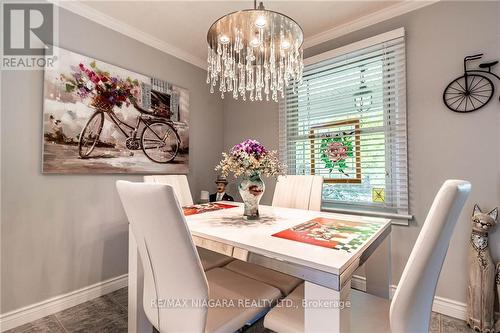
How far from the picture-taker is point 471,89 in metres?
1.75

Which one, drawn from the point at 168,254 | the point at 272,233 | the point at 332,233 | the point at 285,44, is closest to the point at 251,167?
the point at 272,233

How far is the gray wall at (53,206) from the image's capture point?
1686 millimetres

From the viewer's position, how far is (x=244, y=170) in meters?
1.42

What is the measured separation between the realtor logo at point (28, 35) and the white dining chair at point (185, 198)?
1.20m

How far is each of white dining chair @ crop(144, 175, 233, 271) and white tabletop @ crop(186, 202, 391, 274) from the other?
33 cm

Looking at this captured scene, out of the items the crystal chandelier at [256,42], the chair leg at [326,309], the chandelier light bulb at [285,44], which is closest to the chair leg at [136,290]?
the chair leg at [326,309]

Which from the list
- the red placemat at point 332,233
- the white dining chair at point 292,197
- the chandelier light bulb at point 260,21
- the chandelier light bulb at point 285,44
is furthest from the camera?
the chandelier light bulb at point 285,44

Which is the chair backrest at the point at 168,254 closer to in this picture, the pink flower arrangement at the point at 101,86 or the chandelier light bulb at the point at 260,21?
the chandelier light bulb at the point at 260,21

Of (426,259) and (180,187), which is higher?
(180,187)

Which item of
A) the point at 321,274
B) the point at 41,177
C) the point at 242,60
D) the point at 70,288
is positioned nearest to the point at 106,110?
the point at 41,177

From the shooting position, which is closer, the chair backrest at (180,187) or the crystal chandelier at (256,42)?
the crystal chandelier at (256,42)

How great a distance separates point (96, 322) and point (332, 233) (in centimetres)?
182

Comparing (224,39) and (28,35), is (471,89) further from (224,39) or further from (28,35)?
(28,35)

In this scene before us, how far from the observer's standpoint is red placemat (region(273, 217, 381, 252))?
1.02 m
